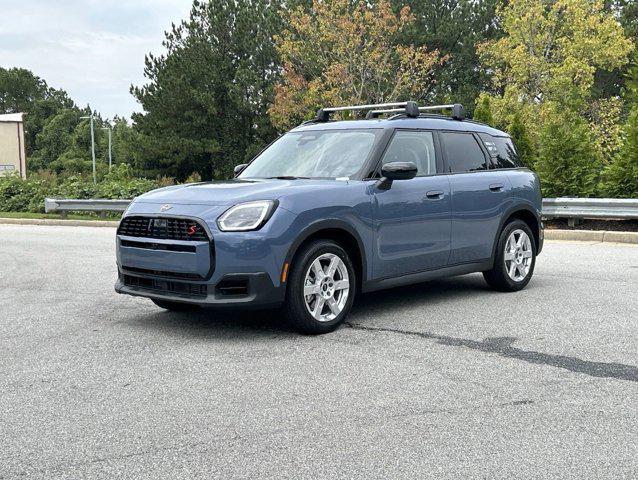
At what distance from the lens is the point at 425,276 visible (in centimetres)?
714

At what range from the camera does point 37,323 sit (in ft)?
22.4

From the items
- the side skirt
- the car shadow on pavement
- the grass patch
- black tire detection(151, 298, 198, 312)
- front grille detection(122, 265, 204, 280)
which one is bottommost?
the grass patch

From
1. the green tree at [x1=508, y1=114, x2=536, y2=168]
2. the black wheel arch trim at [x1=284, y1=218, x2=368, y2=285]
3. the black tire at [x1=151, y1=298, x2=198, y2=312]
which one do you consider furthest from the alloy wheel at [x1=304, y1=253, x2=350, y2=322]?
the green tree at [x1=508, y1=114, x2=536, y2=168]

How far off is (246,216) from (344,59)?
3299 centimetres

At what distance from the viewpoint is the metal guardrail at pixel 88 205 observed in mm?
20891

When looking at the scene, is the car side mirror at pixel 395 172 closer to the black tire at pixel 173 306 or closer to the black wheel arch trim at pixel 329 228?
the black wheel arch trim at pixel 329 228

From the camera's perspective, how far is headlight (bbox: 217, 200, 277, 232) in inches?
228

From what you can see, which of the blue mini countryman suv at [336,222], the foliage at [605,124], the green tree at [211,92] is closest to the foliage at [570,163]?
the blue mini countryman suv at [336,222]

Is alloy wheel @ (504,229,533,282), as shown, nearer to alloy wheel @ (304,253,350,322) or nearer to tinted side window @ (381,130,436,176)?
tinted side window @ (381,130,436,176)

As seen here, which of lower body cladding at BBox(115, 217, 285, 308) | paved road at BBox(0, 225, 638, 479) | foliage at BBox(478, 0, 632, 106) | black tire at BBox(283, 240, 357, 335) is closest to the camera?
paved road at BBox(0, 225, 638, 479)

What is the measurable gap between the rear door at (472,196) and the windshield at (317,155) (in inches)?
40.1

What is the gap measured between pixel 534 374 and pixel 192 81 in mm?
45454

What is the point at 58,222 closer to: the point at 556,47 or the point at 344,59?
the point at 344,59

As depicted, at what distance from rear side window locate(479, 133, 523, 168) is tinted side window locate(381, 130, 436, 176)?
101 centimetres
